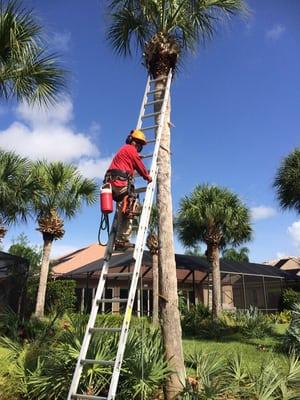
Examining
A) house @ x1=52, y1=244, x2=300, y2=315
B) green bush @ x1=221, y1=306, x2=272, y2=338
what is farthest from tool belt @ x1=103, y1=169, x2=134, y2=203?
house @ x1=52, y1=244, x2=300, y2=315

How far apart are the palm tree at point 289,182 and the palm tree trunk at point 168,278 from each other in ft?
35.8

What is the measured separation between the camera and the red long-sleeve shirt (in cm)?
628

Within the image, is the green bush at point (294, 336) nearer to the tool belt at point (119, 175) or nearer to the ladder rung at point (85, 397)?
the tool belt at point (119, 175)

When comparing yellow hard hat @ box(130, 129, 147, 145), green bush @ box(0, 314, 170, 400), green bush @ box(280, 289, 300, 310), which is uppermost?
green bush @ box(280, 289, 300, 310)

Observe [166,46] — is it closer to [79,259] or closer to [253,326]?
[253,326]

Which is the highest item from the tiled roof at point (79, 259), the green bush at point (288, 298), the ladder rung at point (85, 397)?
the tiled roof at point (79, 259)

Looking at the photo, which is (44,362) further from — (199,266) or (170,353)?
(199,266)

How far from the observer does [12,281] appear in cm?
1462

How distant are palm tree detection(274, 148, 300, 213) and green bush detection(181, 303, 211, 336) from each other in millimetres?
6021

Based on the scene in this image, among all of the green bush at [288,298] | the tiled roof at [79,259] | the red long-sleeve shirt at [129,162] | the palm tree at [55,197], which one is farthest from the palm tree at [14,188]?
the green bush at [288,298]

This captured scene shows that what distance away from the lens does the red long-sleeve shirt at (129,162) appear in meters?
6.28

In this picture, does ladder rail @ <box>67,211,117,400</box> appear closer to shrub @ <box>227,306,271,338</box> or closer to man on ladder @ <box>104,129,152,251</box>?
man on ladder @ <box>104,129,152,251</box>

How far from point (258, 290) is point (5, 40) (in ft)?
90.7

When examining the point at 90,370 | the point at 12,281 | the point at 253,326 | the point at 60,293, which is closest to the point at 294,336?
the point at 253,326
